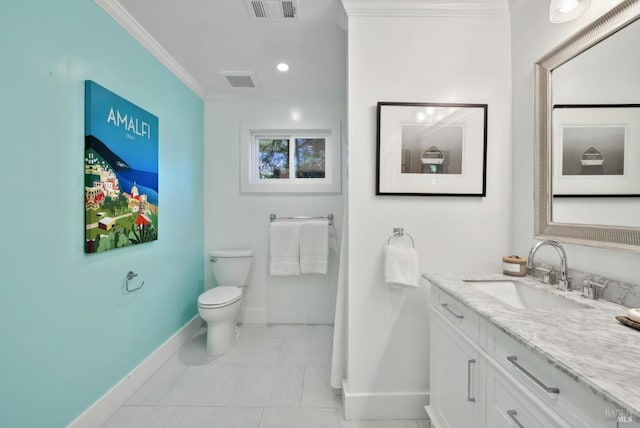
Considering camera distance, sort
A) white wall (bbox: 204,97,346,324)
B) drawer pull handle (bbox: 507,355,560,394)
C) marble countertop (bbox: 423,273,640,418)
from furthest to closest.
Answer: white wall (bbox: 204,97,346,324) < drawer pull handle (bbox: 507,355,560,394) < marble countertop (bbox: 423,273,640,418)

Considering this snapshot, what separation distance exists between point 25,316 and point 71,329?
0.25 m

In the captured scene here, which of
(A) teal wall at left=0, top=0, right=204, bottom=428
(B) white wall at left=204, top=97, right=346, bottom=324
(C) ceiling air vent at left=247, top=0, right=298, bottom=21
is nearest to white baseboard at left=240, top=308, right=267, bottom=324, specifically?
(B) white wall at left=204, top=97, right=346, bottom=324

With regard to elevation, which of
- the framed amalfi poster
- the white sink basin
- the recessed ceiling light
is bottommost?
the white sink basin

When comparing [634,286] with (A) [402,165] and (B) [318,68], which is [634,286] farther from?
(B) [318,68]

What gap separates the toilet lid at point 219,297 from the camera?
2.16m

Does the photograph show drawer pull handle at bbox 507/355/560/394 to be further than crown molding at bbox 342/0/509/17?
No

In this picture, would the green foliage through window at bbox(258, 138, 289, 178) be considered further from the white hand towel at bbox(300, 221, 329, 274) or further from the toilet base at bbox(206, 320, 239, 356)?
the toilet base at bbox(206, 320, 239, 356)

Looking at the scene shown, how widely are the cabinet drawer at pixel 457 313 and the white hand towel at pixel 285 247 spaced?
1.48m

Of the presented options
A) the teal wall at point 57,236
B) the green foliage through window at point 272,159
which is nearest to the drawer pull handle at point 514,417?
the teal wall at point 57,236

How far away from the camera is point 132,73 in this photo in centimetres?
182

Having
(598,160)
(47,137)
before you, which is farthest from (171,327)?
(598,160)

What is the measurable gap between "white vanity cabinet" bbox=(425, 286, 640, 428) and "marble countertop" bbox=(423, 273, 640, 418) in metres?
0.03

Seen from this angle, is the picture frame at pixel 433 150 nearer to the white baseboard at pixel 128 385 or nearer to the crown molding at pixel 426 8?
the crown molding at pixel 426 8

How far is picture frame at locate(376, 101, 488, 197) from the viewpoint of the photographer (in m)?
1.59
